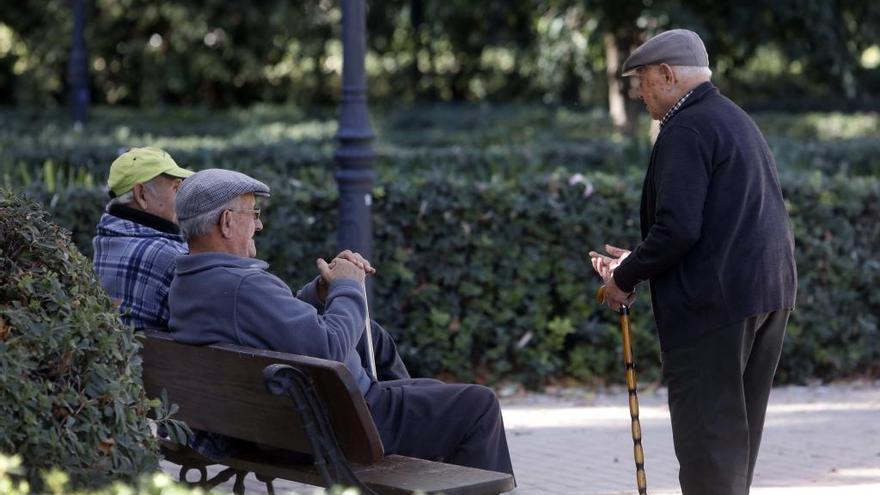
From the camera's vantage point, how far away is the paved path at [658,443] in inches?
246

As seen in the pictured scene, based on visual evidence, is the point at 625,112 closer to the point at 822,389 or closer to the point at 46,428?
the point at 822,389

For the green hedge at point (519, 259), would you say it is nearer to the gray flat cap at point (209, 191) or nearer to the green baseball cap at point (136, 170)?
the green baseball cap at point (136, 170)

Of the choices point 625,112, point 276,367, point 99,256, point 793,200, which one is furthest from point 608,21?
point 276,367

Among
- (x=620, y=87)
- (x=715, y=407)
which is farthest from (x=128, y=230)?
(x=620, y=87)

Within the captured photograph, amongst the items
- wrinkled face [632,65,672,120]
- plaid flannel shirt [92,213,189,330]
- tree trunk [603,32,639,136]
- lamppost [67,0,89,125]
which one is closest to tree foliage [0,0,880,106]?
tree trunk [603,32,639,136]

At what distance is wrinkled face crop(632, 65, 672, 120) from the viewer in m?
4.66

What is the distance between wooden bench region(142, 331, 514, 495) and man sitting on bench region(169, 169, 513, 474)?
0.11 metres

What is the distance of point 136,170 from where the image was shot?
216 inches

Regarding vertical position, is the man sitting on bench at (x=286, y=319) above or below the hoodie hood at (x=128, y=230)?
below

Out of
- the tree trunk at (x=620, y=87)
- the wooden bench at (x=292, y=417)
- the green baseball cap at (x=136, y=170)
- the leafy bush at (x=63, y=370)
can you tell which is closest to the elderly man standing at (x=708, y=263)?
the wooden bench at (x=292, y=417)

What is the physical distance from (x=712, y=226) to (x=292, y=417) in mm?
1511

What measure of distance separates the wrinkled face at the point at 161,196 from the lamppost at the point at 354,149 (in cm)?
225

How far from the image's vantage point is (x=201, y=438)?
4785 millimetres

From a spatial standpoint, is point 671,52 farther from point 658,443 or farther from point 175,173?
point 658,443
